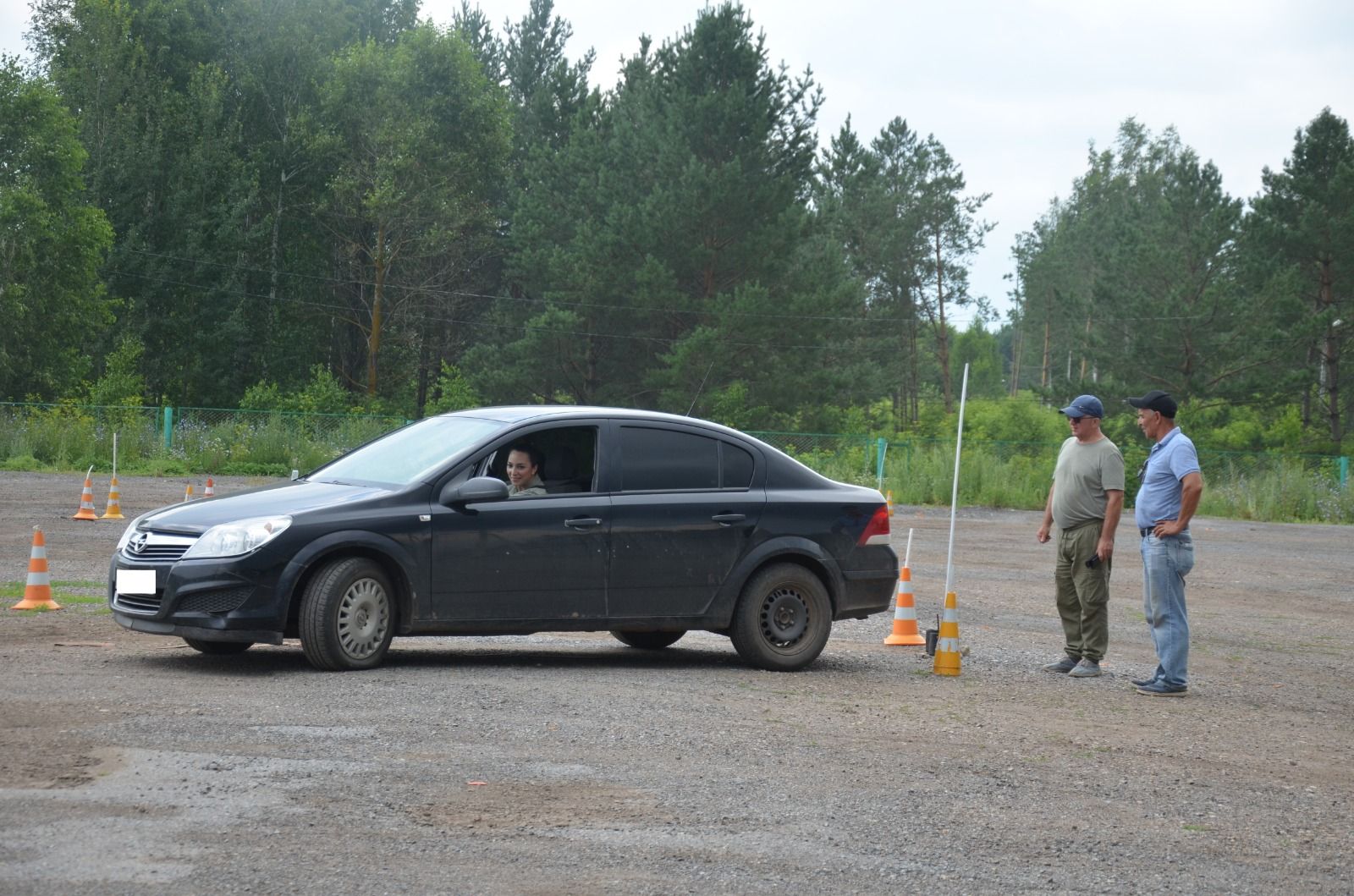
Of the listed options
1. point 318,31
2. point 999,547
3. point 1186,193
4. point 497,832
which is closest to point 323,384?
point 318,31

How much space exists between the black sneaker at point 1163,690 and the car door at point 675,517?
2847mm

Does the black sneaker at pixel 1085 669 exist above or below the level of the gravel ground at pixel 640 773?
above

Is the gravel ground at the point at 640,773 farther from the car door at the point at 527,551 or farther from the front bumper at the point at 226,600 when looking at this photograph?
the car door at the point at 527,551

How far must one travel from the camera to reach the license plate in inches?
352

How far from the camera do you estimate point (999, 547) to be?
25.7 meters

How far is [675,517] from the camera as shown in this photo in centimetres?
1002

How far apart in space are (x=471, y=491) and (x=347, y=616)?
104 cm

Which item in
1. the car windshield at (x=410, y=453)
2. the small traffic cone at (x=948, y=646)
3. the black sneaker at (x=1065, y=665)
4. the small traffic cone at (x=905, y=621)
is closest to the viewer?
the car windshield at (x=410, y=453)

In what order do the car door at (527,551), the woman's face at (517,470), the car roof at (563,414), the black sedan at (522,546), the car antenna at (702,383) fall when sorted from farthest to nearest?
the car antenna at (702,383)
the car roof at (563,414)
the woman's face at (517,470)
the car door at (527,551)
the black sedan at (522,546)

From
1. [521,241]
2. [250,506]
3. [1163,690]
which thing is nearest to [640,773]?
[250,506]

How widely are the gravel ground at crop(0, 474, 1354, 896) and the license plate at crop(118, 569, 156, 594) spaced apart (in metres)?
0.49

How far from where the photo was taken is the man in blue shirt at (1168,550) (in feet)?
33.7

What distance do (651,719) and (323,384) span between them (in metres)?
54.3

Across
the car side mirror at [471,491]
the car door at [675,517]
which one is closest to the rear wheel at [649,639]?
the car door at [675,517]
